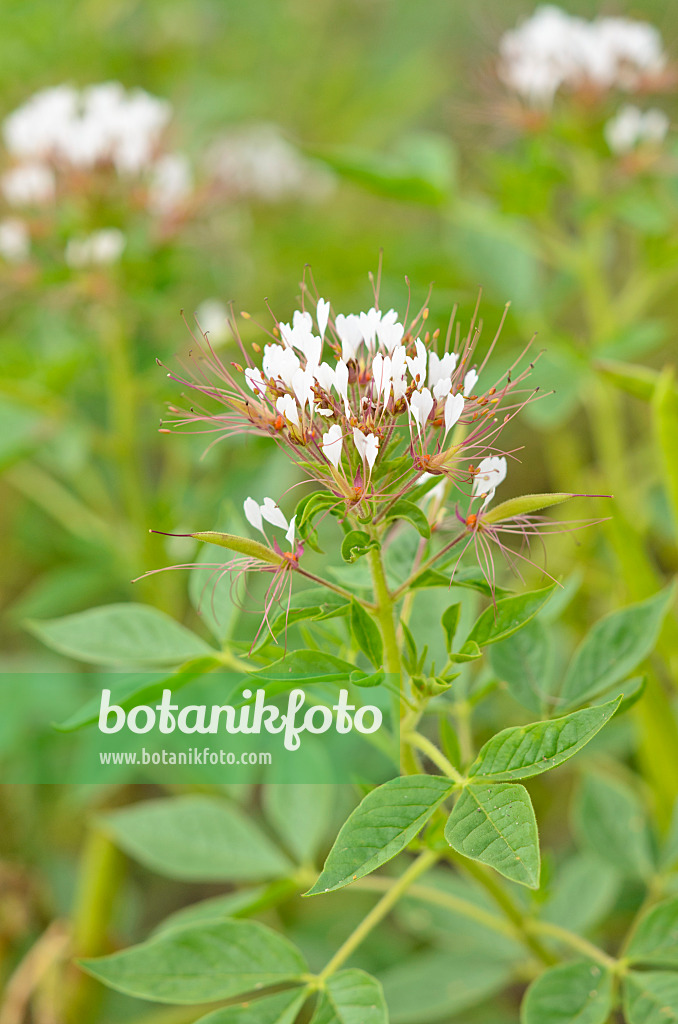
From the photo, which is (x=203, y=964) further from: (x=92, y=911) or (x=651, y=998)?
(x=92, y=911)

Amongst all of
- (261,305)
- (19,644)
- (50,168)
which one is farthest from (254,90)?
(19,644)

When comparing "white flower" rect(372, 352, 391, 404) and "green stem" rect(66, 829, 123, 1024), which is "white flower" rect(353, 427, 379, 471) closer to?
"white flower" rect(372, 352, 391, 404)

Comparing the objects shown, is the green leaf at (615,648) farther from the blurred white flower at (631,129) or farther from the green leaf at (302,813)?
the blurred white flower at (631,129)

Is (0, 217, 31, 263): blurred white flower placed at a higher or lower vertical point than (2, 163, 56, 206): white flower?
lower

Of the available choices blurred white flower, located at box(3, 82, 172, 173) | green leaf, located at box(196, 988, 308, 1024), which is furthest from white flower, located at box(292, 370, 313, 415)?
blurred white flower, located at box(3, 82, 172, 173)

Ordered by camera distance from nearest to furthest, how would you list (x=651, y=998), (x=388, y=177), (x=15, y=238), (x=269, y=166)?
(x=651, y=998), (x=388, y=177), (x=15, y=238), (x=269, y=166)

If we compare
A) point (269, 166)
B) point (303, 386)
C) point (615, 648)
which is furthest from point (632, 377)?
point (269, 166)

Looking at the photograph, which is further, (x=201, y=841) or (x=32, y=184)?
(x=32, y=184)
